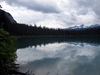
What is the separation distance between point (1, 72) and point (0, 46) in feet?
4.10

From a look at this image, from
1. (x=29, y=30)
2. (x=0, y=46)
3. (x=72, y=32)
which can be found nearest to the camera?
(x=0, y=46)

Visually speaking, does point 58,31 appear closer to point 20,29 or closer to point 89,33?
point 89,33

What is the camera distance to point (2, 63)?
473cm

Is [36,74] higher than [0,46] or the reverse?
the reverse

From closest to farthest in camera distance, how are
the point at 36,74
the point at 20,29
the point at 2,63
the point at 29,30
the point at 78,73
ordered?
the point at 2,63 → the point at 36,74 → the point at 78,73 → the point at 20,29 → the point at 29,30

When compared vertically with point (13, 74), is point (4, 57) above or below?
above

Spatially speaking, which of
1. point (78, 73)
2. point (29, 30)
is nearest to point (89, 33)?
point (29, 30)

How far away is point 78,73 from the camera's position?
36.3 ft

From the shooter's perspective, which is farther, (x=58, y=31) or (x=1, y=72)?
(x=58, y=31)

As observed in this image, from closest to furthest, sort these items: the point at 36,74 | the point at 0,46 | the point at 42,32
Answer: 1. the point at 0,46
2. the point at 36,74
3. the point at 42,32

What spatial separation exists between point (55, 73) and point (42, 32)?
12770cm

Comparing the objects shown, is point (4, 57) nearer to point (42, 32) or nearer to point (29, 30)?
point (29, 30)

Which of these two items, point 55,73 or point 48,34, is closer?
point 55,73

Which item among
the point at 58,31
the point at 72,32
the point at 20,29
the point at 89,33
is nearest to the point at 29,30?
the point at 20,29
